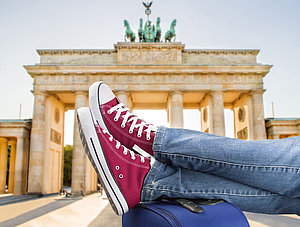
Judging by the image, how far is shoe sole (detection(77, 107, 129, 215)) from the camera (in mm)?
1949

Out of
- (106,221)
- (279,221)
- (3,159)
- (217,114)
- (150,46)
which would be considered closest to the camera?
(279,221)

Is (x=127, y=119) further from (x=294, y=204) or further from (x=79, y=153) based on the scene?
(x=79, y=153)

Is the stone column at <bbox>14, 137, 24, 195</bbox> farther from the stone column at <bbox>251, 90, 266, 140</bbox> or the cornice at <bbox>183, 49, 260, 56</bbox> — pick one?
the stone column at <bbox>251, 90, 266, 140</bbox>

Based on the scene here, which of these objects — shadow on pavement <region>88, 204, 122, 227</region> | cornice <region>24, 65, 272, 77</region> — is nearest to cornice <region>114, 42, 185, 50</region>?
cornice <region>24, 65, 272, 77</region>

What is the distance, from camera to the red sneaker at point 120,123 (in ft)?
7.95

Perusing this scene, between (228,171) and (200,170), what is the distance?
0.70 feet

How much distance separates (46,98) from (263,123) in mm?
20717

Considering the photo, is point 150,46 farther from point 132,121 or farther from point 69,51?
point 132,121

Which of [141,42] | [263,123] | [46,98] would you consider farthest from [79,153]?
[263,123]

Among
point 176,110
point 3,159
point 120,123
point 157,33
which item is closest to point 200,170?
point 120,123

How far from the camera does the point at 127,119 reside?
2.67 m

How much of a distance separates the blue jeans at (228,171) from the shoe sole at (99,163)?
9.0 inches

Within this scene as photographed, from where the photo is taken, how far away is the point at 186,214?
71.7 inches

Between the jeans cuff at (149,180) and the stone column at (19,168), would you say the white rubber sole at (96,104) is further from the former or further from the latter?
the stone column at (19,168)
